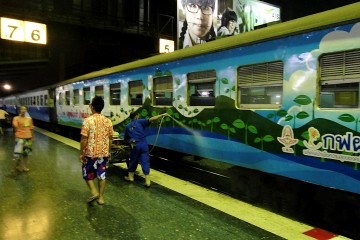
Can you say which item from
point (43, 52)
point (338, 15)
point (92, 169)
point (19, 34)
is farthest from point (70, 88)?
point (43, 52)

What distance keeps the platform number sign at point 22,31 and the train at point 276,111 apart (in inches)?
339

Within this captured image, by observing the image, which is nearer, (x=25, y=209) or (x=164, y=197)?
(x=25, y=209)

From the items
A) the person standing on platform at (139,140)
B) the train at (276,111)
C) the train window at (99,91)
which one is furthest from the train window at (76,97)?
the person standing on platform at (139,140)

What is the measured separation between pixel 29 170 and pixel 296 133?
6085 millimetres

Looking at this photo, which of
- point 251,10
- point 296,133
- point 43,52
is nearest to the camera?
point 296,133

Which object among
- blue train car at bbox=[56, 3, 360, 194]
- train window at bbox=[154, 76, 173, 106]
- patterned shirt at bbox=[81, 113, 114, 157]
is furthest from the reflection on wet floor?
train window at bbox=[154, 76, 173, 106]

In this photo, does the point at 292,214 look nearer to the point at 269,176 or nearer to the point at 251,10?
the point at 269,176

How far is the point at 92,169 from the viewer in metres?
5.44

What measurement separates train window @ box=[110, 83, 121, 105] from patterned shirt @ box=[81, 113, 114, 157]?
5.02 metres

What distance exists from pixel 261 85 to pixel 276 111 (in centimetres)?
54

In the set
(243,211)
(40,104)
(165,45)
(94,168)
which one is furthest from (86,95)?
(40,104)

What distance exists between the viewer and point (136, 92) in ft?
31.0

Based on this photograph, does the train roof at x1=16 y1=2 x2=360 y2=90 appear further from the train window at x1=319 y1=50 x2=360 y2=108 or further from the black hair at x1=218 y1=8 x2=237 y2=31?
the black hair at x1=218 y1=8 x2=237 y2=31

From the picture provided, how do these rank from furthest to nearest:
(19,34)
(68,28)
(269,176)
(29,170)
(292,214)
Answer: (68,28), (19,34), (29,170), (269,176), (292,214)
